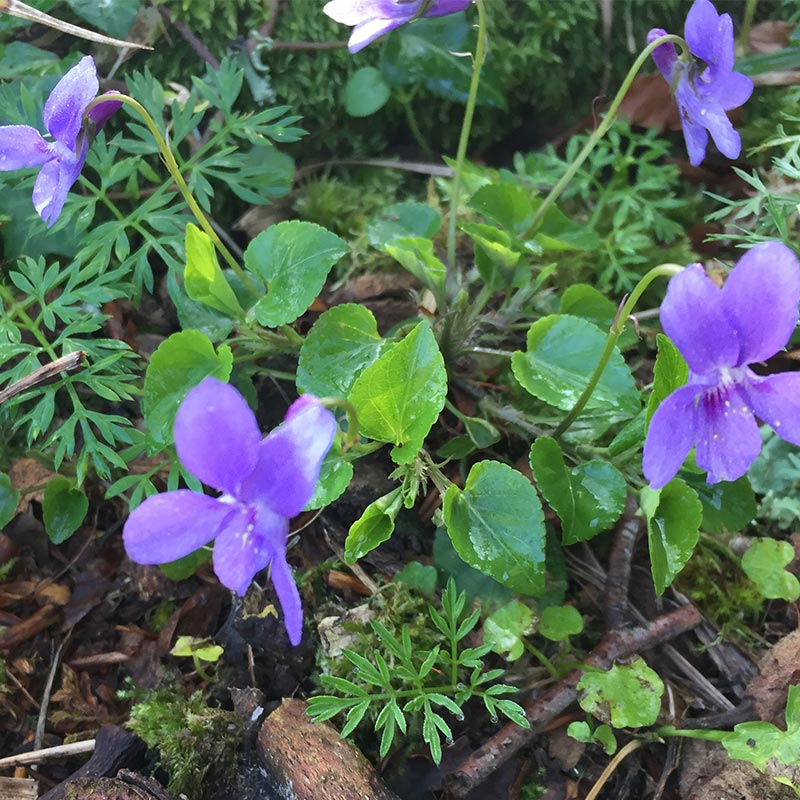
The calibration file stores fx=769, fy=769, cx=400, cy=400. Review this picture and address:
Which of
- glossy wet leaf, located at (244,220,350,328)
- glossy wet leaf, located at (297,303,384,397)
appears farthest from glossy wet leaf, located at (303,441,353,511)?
glossy wet leaf, located at (244,220,350,328)

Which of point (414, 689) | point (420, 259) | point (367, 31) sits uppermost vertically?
point (367, 31)

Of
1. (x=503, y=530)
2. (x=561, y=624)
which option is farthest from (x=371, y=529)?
(x=561, y=624)

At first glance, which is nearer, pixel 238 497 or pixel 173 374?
pixel 238 497

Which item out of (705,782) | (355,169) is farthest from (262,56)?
(705,782)

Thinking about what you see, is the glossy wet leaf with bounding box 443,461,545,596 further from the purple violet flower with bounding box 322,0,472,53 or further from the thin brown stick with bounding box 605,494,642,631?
the purple violet flower with bounding box 322,0,472,53

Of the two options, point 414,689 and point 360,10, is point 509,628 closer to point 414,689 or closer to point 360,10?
point 414,689

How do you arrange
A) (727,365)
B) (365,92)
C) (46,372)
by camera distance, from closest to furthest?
(727,365) < (46,372) < (365,92)

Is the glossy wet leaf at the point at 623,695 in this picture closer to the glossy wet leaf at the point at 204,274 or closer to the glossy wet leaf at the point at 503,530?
the glossy wet leaf at the point at 503,530

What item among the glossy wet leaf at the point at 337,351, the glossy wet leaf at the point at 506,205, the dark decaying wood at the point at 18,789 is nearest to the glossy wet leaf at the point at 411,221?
the glossy wet leaf at the point at 506,205
